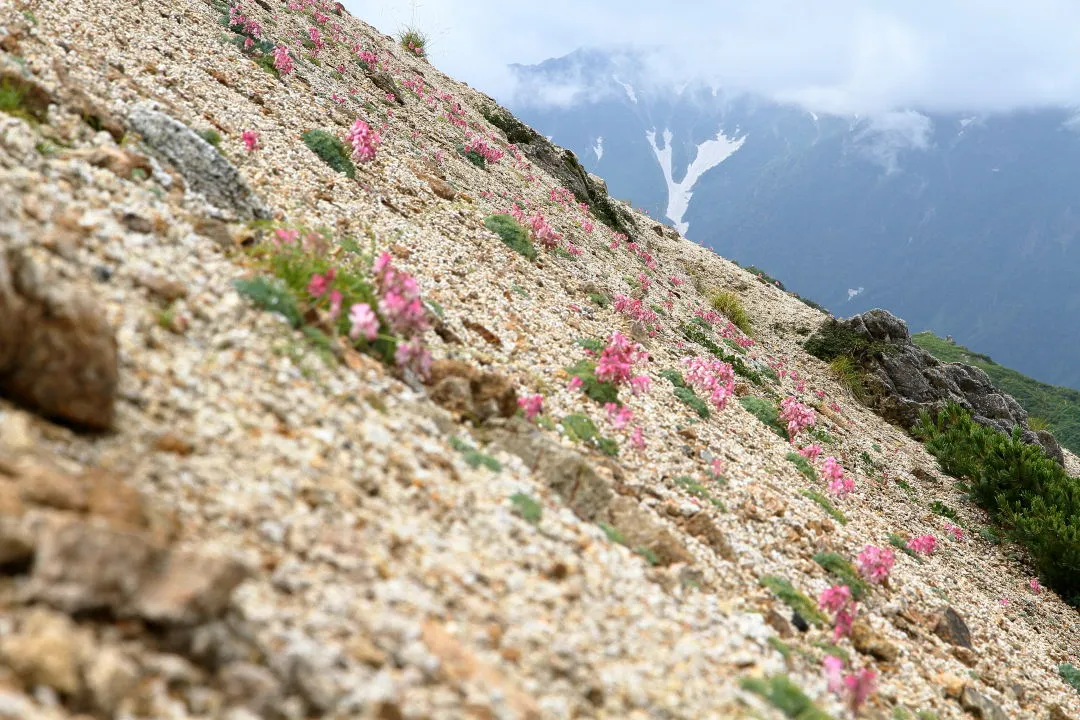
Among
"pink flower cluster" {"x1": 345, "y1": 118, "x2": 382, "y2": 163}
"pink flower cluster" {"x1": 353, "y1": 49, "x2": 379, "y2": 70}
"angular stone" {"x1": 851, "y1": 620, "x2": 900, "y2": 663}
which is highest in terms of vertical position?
"pink flower cluster" {"x1": 353, "y1": 49, "x2": 379, "y2": 70}

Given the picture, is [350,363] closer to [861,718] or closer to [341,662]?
[341,662]

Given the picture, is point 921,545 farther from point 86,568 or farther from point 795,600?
point 86,568

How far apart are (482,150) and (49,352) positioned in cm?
2058

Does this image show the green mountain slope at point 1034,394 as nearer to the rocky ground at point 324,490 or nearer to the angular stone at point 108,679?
the rocky ground at point 324,490

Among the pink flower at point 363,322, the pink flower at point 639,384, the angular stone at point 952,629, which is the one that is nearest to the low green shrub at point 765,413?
the pink flower at point 639,384

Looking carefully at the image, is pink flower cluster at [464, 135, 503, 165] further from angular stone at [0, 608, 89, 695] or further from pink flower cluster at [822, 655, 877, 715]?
angular stone at [0, 608, 89, 695]

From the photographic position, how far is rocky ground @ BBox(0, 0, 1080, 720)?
3.52m

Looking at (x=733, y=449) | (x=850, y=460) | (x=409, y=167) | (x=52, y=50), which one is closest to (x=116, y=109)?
(x=52, y=50)

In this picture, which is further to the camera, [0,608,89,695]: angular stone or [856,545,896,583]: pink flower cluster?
[856,545,896,583]: pink flower cluster

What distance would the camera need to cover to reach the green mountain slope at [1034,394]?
81688mm

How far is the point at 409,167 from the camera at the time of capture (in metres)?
16.9

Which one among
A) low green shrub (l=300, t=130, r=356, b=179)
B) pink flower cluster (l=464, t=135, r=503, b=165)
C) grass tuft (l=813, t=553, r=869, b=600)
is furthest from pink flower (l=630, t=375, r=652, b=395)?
pink flower cluster (l=464, t=135, r=503, b=165)

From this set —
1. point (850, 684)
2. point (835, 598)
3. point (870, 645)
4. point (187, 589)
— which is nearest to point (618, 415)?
point (835, 598)

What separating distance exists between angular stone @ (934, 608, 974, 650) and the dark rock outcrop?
60.7ft
